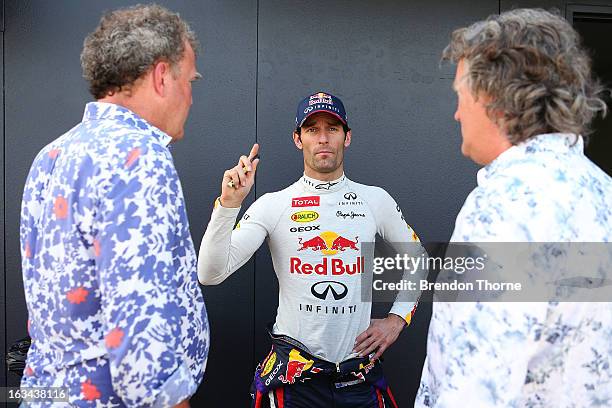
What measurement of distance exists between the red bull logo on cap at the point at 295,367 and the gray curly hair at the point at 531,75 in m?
1.25

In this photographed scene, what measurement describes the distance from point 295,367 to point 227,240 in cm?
50

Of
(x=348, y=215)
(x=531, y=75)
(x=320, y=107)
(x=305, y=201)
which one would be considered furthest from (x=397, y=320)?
(x=531, y=75)

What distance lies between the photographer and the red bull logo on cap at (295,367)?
2176 mm

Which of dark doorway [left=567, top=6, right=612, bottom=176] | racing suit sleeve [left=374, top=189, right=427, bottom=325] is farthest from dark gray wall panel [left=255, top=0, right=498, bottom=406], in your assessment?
racing suit sleeve [left=374, top=189, right=427, bottom=325]

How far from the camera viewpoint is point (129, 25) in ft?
4.36

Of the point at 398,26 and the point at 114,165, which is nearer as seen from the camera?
the point at 114,165

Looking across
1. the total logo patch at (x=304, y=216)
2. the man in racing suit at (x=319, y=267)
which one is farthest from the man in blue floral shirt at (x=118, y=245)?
the total logo patch at (x=304, y=216)

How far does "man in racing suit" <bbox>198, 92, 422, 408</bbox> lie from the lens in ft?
7.18

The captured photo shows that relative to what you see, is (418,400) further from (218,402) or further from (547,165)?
(218,402)

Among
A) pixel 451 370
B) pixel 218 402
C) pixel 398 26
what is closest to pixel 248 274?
pixel 218 402

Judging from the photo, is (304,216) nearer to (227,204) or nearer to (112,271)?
(227,204)

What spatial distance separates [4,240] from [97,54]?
1.85 metres

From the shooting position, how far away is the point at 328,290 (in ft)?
7.47

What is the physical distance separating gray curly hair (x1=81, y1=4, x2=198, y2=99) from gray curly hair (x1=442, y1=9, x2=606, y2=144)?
0.63 meters
